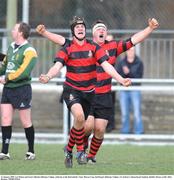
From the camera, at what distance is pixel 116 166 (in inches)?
431

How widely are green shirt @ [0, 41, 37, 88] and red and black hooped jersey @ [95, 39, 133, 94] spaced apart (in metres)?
0.98

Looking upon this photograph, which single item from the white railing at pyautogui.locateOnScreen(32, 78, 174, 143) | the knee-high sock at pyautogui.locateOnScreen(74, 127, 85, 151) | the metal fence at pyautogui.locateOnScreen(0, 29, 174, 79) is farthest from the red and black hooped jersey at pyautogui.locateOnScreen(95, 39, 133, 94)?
the metal fence at pyautogui.locateOnScreen(0, 29, 174, 79)

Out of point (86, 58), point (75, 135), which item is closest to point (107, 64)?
point (86, 58)

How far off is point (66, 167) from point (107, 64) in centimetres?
142

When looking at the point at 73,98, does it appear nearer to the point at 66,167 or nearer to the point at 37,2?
the point at 66,167

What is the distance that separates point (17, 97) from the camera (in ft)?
39.1

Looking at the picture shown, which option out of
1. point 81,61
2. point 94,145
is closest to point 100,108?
point 94,145

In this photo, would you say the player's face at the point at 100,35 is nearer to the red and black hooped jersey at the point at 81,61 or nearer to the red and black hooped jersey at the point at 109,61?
the red and black hooped jersey at the point at 109,61

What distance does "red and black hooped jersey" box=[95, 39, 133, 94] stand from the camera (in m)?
11.5

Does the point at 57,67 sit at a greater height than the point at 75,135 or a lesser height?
greater

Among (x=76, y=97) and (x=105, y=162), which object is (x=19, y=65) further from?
(x=105, y=162)

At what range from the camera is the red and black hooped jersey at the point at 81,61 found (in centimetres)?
1098

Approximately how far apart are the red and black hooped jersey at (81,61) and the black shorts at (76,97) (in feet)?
0.20

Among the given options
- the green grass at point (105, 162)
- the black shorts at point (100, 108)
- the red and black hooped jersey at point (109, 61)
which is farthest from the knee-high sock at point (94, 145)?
the red and black hooped jersey at point (109, 61)
